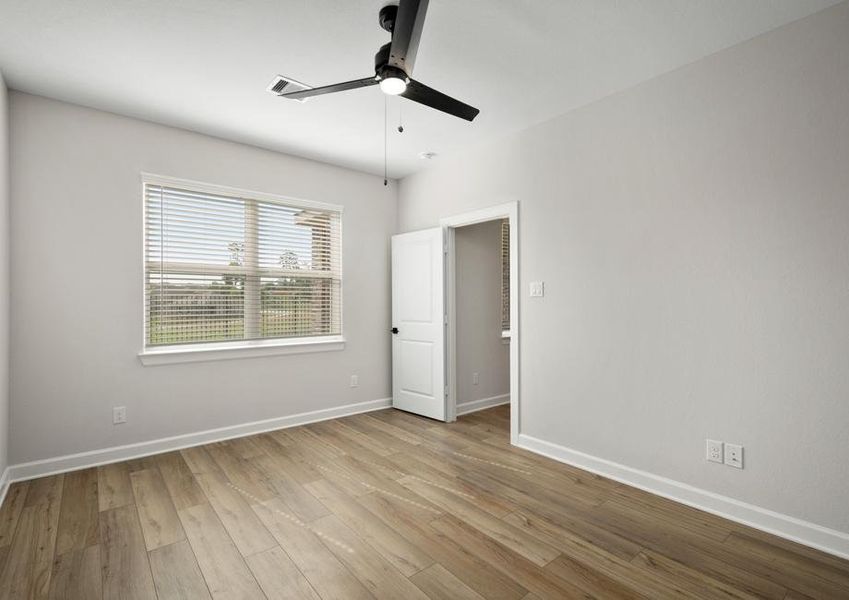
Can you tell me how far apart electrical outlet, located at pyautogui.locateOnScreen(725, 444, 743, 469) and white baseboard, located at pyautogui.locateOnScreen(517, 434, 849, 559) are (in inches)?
7.9

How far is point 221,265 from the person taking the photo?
12.5 feet

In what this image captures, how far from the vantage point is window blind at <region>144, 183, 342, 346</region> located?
3514mm

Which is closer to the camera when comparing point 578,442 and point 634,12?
point 634,12

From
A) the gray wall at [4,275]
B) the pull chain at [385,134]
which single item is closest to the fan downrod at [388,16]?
the pull chain at [385,134]

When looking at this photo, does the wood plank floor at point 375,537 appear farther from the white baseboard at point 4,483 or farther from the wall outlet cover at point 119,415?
the wall outlet cover at point 119,415

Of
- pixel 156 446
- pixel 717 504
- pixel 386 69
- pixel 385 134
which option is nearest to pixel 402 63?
pixel 386 69

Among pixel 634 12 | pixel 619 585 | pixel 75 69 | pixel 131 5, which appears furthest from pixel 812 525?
pixel 75 69

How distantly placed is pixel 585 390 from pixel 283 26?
3.02 metres

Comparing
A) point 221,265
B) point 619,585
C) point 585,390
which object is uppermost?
point 221,265

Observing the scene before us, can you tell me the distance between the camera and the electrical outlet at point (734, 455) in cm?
240

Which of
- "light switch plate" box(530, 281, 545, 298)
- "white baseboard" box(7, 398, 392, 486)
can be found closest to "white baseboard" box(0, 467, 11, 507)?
"white baseboard" box(7, 398, 392, 486)

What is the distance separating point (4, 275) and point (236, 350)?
1.62 meters

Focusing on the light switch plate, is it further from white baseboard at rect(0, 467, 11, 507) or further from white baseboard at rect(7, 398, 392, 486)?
white baseboard at rect(0, 467, 11, 507)

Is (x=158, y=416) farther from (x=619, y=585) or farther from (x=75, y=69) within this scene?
(x=619, y=585)
